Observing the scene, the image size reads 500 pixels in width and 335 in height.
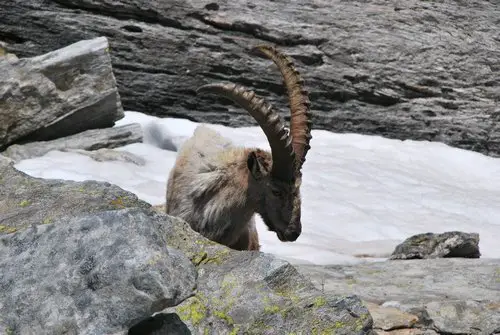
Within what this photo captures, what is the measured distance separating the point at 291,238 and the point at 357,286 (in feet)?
3.92

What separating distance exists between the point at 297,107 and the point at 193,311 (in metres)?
4.60

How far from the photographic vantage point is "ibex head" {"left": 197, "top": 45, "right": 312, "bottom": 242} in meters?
8.08

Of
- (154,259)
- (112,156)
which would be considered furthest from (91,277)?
(112,156)

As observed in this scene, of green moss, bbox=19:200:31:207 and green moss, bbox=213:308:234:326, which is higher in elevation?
green moss, bbox=19:200:31:207

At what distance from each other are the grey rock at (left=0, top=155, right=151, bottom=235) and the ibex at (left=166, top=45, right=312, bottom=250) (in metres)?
3.02

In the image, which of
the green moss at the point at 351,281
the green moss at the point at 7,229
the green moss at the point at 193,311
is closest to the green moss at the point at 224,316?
the green moss at the point at 193,311

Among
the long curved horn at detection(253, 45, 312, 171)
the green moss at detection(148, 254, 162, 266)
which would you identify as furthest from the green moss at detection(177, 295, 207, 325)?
→ the long curved horn at detection(253, 45, 312, 171)

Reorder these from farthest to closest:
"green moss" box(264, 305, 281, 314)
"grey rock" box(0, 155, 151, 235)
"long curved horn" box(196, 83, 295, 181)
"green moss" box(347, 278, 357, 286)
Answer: "long curved horn" box(196, 83, 295, 181) → "green moss" box(347, 278, 357, 286) → "grey rock" box(0, 155, 151, 235) → "green moss" box(264, 305, 281, 314)

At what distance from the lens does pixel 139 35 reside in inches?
675

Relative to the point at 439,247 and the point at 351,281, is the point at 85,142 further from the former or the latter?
the point at 351,281

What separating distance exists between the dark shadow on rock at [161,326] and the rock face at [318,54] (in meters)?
13.0

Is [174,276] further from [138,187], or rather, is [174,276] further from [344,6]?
[344,6]

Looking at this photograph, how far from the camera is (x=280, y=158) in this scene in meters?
8.30

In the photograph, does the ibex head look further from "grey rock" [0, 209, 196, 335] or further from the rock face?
the rock face
